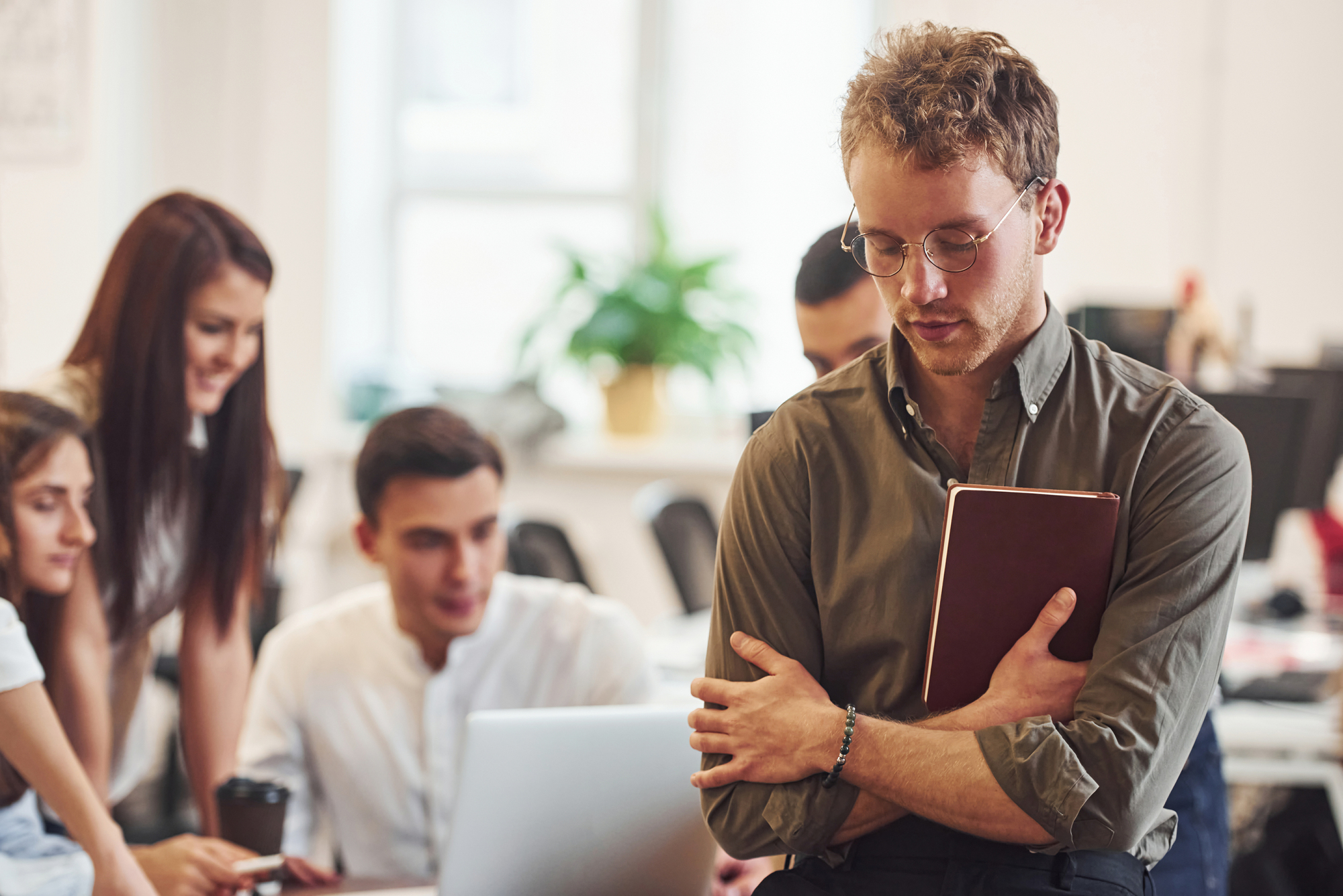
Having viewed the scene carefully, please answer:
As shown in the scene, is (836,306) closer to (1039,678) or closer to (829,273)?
(829,273)

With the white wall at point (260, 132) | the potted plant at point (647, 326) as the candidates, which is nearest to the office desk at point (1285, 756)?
the potted plant at point (647, 326)

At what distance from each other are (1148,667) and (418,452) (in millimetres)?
1285

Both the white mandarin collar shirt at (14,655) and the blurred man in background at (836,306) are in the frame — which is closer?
the white mandarin collar shirt at (14,655)

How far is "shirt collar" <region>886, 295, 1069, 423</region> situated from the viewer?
1.28 m

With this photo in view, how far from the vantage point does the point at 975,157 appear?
3.89ft

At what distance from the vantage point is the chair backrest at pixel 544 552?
10.2ft

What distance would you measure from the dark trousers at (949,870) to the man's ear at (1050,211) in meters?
0.60

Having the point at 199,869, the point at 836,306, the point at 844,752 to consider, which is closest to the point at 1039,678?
the point at 844,752

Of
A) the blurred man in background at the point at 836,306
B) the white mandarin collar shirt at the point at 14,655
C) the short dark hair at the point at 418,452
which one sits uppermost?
the blurred man in background at the point at 836,306

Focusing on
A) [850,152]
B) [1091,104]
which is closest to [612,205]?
[1091,104]

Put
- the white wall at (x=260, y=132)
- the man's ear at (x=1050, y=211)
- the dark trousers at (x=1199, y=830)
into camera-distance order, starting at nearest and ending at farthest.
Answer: the man's ear at (x=1050, y=211), the dark trousers at (x=1199, y=830), the white wall at (x=260, y=132)

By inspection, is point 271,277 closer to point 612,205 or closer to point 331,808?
point 331,808

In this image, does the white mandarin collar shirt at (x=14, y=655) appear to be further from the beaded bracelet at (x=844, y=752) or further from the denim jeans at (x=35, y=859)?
the beaded bracelet at (x=844, y=752)

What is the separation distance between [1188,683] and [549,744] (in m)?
0.68
